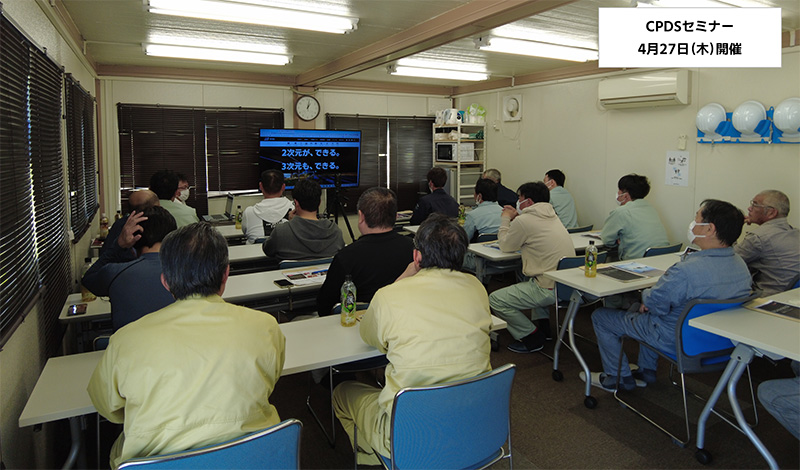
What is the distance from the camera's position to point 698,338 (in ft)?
9.21

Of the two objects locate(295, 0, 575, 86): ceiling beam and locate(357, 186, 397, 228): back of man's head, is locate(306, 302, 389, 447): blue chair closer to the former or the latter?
locate(357, 186, 397, 228): back of man's head

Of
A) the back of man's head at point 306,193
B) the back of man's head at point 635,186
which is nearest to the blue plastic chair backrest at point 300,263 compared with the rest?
the back of man's head at point 306,193

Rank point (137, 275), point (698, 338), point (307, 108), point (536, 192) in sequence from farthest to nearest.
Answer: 1. point (307, 108)
2. point (536, 192)
3. point (698, 338)
4. point (137, 275)

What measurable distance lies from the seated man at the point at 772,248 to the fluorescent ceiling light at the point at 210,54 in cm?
476

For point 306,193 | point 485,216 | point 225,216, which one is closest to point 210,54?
point 225,216

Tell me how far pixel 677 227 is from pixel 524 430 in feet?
11.7

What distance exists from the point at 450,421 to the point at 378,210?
1.43m

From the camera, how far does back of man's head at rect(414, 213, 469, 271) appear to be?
213cm

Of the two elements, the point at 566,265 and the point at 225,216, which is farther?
the point at 225,216

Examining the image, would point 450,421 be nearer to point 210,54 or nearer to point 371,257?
point 371,257

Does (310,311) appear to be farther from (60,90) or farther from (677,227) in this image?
(677,227)

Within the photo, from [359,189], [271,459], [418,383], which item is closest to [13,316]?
[271,459]

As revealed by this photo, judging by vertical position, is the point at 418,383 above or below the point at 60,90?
below

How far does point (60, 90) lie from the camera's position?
351 cm
